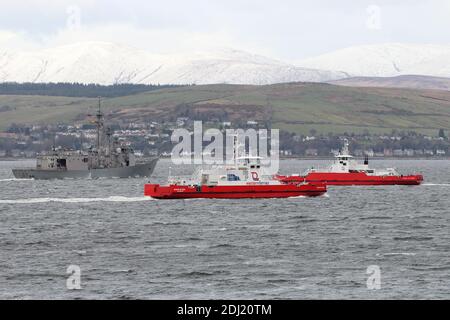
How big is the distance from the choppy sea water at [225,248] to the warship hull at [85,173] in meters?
74.2

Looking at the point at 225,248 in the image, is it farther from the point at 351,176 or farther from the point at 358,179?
the point at 358,179

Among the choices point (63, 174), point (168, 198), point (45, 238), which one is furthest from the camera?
point (63, 174)

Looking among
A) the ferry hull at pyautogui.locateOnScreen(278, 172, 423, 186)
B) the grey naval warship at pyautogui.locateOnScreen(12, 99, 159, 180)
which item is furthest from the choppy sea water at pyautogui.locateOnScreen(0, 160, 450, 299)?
the grey naval warship at pyautogui.locateOnScreen(12, 99, 159, 180)

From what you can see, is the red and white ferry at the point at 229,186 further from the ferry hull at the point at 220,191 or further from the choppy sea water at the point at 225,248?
the choppy sea water at the point at 225,248

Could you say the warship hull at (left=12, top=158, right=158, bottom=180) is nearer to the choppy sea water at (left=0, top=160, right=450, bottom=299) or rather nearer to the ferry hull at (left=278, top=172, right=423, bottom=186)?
the ferry hull at (left=278, top=172, right=423, bottom=186)

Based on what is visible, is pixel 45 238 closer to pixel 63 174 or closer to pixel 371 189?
pixel 371 189

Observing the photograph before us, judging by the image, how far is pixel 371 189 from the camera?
444 ft

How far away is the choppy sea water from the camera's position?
135 feet

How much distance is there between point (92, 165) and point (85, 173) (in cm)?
199

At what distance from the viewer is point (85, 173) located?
183125mm

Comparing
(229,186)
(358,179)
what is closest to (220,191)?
(229,186)

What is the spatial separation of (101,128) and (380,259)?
138 metres
